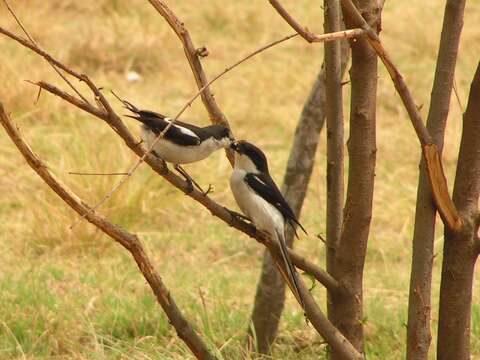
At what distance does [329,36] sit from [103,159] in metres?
4.51

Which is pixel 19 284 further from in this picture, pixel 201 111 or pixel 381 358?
pixel 201 111

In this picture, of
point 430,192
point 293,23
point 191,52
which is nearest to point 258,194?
point 191,52

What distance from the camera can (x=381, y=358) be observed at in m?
4.50

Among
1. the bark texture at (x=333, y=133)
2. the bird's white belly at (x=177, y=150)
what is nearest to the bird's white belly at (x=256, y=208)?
the bird's white belly at (x=177, y=150)

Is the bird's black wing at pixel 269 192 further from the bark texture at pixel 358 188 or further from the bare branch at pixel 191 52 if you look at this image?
the bark texture at pixel 358 188

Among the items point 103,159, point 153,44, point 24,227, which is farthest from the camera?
point 153,44

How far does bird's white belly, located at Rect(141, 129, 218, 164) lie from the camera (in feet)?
12.1

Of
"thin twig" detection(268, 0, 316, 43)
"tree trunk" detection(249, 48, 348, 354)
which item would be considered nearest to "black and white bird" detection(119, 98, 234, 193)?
"tree trunk" detection(249, 48, 348, 354)

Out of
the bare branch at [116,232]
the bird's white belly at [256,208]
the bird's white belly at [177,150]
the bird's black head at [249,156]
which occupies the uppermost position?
the bird's black head at [249,156]

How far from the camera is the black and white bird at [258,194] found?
147 inches

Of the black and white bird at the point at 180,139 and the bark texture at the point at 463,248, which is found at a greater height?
the black and white bird at the point at 180,139

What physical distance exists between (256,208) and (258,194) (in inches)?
3.5

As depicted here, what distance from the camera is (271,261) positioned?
4.39 metres

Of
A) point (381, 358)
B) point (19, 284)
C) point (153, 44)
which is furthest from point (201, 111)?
point (381, 358)
